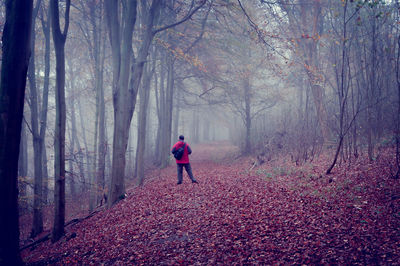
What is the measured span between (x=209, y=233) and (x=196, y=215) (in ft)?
3.64

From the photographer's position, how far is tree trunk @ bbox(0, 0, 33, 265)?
16.4ft

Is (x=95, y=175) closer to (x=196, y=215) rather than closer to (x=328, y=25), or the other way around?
(x=196, y=215)

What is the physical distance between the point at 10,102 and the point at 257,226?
5665 mm

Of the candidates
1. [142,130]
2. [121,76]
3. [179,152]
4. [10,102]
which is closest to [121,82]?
[121,76]

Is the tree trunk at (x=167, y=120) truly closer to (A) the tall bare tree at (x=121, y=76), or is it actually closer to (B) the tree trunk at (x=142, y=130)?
(B) the tree trunk at (x=142, y=130)

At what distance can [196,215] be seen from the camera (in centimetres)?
648

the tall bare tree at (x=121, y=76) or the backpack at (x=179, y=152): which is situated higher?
the tall bare tree at (x=121, y=76)

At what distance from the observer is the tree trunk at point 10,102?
16.4ft

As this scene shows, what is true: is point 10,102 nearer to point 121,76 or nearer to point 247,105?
point 121,76

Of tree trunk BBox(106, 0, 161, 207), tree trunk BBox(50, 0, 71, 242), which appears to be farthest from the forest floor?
tree trunk BBox(106, 0, 161, 207)

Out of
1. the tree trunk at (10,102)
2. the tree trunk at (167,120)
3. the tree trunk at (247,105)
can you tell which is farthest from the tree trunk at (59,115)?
the tree trunk at (247,105)

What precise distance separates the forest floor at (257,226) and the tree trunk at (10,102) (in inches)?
57.1

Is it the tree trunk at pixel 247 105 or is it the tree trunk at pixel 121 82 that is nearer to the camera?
the tree trunk at pixel 121 82

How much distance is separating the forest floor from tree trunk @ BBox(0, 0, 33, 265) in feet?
4.75
